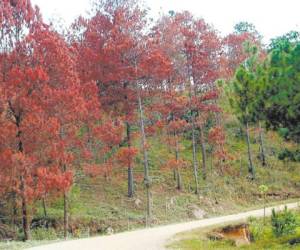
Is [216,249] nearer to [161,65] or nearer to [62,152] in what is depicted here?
[62,152]

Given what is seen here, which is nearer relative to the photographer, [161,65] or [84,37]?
[161,65]

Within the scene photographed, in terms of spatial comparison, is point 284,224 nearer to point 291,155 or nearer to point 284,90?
point 291,155

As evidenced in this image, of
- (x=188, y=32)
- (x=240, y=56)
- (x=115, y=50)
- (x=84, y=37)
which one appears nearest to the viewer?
(x=115, y=50)

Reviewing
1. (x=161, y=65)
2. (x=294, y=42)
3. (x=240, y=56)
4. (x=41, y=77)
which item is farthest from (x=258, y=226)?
(x=240, y=56)

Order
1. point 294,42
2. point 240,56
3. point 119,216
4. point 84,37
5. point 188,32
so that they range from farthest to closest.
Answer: point 240,56
point 188,32
point 84,37
point 119,216
point 294,42

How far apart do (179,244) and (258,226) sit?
167 inches

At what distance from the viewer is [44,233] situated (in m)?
18.7

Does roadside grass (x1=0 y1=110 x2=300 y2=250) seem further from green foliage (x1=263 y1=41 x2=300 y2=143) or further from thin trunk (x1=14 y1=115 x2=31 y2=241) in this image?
green foliage (x1=263 y1=41 x2=300 y2=143)

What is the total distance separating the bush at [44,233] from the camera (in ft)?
59.5

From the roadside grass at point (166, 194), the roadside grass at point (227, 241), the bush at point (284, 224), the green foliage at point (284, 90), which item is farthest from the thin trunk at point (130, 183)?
the green foliage at point (284, 90)

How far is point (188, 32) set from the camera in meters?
27.3

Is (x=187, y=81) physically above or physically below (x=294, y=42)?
above

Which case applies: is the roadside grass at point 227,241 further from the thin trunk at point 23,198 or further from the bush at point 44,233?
the bush at point 44,233

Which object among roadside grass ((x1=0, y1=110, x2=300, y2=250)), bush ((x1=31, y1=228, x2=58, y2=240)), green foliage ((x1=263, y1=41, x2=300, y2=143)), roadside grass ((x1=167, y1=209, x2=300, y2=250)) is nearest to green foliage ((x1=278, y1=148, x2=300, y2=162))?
green foliage ((x1=263, y1=41, x2=300, y2=143))
